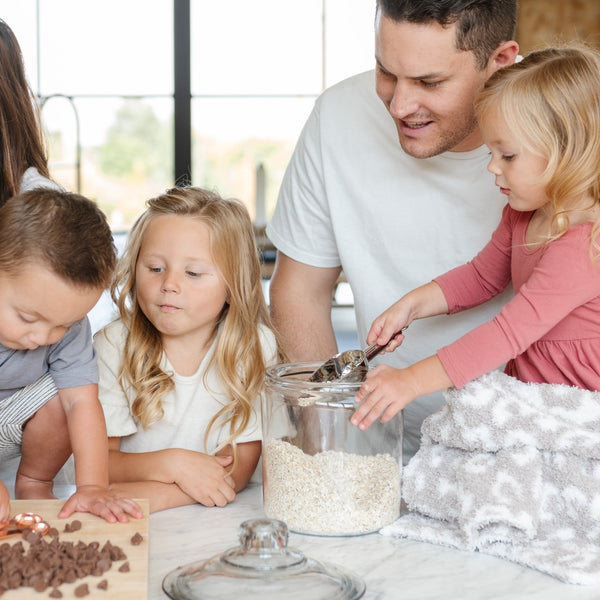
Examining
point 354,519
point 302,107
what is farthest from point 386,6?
point 302,107

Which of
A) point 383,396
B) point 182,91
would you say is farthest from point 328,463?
point 182,91

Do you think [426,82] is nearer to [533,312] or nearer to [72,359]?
[533,312]

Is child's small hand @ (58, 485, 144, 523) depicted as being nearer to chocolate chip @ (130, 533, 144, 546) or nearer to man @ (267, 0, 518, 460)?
chocolate chip @ (130, 533, 144, 546)

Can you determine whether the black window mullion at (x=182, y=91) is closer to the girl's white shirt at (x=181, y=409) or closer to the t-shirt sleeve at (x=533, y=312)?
the girl's white shirt at (x=181, y=409)

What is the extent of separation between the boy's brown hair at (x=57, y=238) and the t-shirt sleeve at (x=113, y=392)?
0.32 m

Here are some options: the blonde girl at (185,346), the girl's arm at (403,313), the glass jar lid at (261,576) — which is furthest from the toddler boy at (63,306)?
the girl's arm at (403,313)

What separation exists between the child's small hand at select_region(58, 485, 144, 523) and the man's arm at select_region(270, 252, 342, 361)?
0.75 m

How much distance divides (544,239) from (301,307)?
720 mm

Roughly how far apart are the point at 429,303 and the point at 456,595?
0.54m

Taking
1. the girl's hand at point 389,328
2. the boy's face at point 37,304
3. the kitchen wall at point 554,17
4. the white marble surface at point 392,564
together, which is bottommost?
the white marble surface at point 392,564

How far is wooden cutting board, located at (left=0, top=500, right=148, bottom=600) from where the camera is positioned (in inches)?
37.4

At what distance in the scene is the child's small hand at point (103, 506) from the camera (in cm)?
118

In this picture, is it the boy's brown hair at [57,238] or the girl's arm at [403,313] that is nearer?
the boy's brown hair at [57,238]

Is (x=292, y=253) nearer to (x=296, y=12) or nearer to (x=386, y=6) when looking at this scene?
(x=386, y=6)
